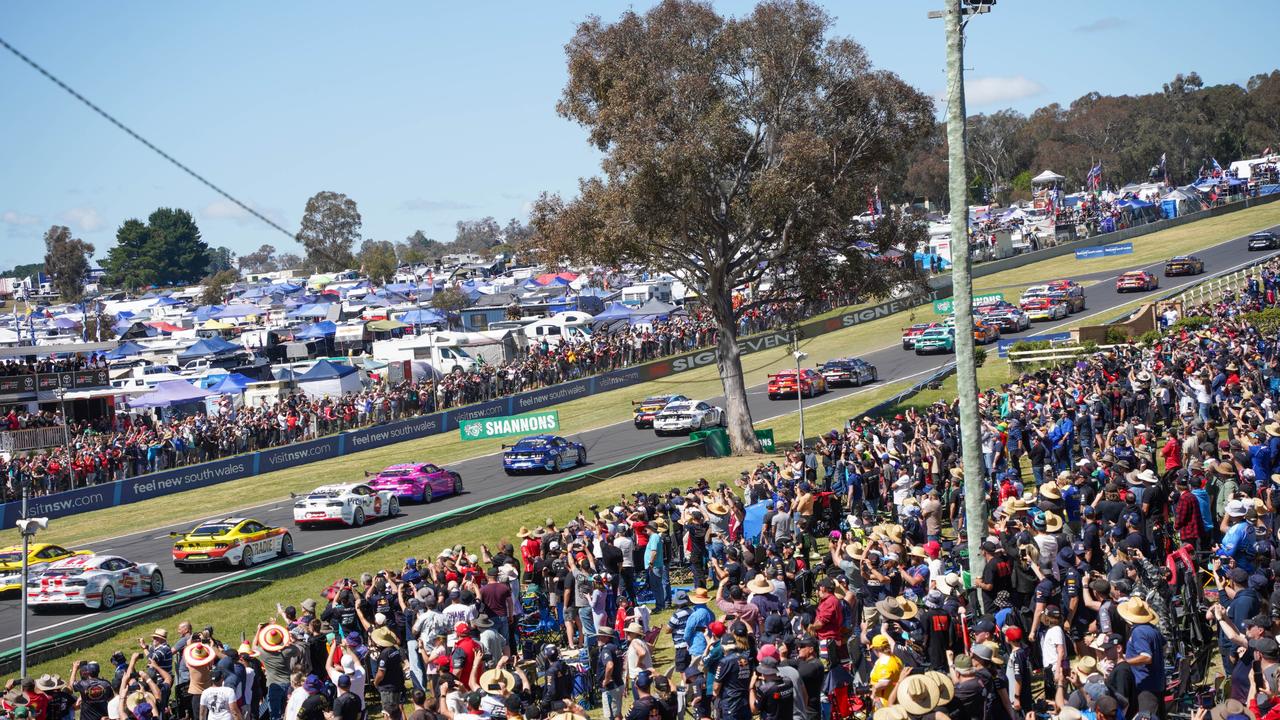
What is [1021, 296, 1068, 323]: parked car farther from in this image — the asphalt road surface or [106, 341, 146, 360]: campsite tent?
[106, 341, 146, 360]: campsite tent

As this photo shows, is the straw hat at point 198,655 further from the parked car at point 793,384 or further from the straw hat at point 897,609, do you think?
the parked car at point 793,384

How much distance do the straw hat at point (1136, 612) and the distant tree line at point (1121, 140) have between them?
439ft

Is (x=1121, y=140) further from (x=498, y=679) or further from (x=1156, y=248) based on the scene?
(x=498, y=679)

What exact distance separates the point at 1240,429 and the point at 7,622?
22233mm

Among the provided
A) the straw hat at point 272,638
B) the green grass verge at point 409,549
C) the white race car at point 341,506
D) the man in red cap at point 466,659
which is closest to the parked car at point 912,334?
the green grass verge at point 409,549

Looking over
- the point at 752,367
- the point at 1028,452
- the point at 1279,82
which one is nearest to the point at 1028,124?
the point at 1279,82

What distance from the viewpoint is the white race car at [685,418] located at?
135 feet

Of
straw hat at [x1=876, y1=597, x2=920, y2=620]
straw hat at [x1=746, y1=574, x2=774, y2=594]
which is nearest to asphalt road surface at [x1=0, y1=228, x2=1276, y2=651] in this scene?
straw hat at [x1=746, y1=574, x2=774, y2=594]

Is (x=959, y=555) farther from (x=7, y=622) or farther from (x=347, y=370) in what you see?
(x=347, y=370)

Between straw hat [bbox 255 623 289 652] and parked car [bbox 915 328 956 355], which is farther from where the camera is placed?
parked car [bbox 915 328 956 355]

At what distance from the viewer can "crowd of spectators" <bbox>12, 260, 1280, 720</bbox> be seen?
9922mm

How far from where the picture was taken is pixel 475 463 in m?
40.5

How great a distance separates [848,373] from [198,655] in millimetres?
37558

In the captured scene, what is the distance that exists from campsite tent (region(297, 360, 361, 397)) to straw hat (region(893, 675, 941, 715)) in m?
50.3
